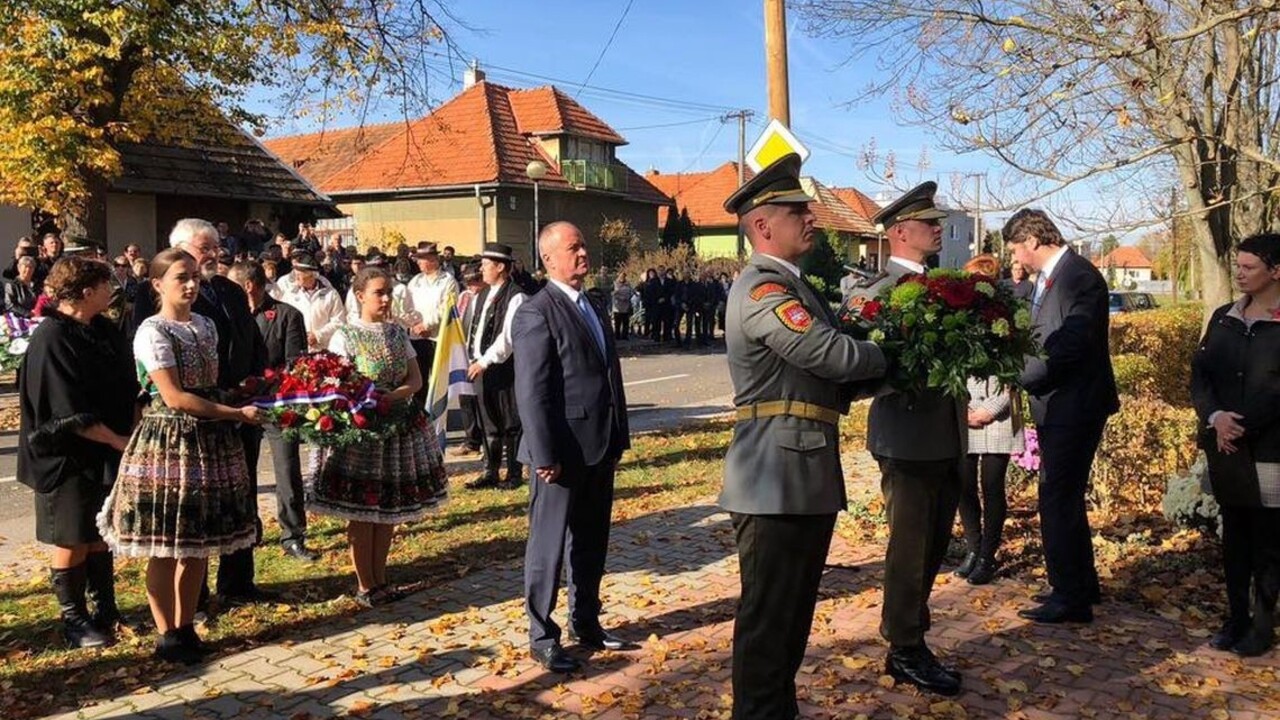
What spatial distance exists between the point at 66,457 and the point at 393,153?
38.5 m

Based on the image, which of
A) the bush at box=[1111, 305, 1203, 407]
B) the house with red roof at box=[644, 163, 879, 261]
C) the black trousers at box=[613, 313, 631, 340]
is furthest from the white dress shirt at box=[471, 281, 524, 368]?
the house with red roof at box=[644, 163, 879, 261]

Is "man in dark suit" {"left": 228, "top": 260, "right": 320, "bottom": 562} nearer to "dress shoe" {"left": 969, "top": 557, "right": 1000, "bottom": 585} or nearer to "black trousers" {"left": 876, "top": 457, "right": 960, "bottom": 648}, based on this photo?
"black trousers" {"left": 876, "top": 457, "right": 960, "bottom": 648}

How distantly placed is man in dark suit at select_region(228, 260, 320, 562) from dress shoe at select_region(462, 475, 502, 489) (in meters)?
2.05

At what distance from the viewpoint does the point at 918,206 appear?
16.2 feet

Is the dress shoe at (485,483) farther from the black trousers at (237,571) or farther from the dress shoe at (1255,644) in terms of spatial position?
the dress shoe at (1255,644)

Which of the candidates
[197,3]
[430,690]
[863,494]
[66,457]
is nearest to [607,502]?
[430,690]

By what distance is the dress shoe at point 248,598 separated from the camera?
577cm

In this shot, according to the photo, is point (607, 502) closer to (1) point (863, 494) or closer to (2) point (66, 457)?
(2) point (66, 457)

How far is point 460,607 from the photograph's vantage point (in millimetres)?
5785

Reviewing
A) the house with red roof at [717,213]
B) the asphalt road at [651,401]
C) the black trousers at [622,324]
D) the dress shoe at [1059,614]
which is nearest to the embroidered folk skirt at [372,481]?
the asphalt road at [651,401]

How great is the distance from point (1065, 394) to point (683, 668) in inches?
98.5

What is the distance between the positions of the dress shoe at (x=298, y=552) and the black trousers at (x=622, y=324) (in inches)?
771

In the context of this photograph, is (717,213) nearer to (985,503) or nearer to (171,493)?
(985,503)

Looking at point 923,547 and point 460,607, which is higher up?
point 923,547
